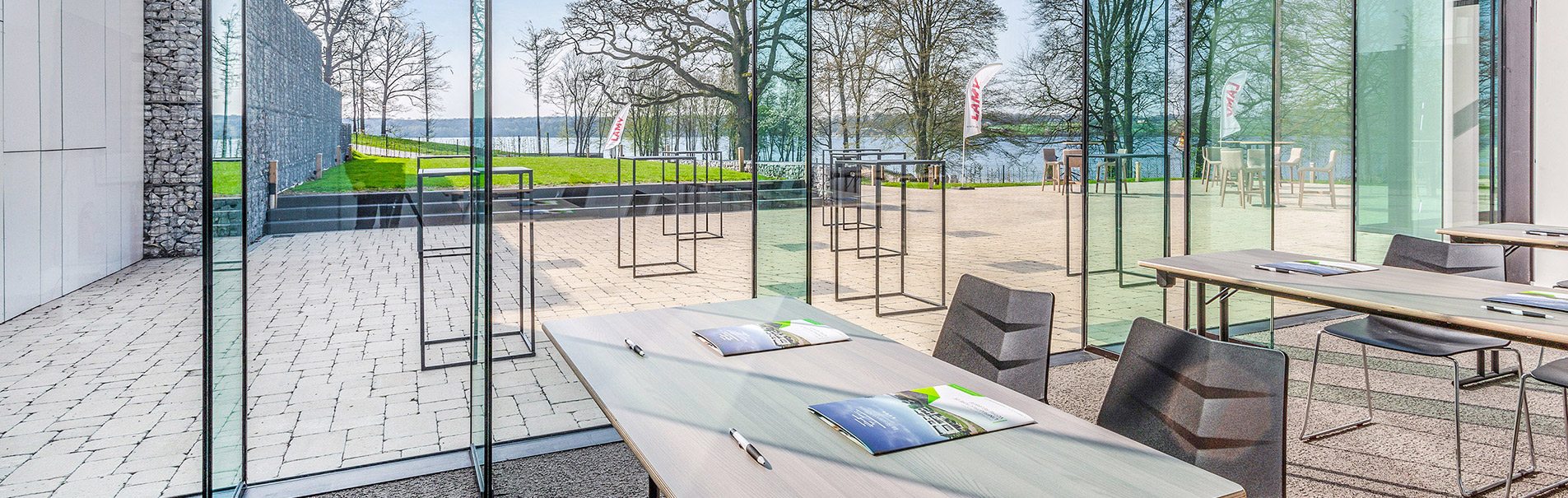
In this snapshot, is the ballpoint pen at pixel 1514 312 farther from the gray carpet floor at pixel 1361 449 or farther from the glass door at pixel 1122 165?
the glass door at pixel 1122 165

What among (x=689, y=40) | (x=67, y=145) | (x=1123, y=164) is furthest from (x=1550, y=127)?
(x=67, y=145)

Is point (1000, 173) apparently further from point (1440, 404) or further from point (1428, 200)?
point (1428, 200)

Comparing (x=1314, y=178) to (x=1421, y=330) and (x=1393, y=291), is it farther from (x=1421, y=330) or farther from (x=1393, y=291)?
(x=1393, y=291)

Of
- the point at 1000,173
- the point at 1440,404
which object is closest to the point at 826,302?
the point at 1000,173

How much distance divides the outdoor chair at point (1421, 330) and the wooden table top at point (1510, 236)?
0.57 metres

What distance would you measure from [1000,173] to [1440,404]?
7.83 ft

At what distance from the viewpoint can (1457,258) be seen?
13.2 ft

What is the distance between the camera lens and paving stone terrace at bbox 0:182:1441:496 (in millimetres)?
2465

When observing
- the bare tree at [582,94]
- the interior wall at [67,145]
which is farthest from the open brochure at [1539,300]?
the interior wall at [67,145]

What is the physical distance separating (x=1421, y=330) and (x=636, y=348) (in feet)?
11.9

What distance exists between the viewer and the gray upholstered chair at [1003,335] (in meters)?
2.52

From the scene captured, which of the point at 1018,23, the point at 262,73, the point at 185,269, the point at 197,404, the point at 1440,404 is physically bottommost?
the point at 1440,404

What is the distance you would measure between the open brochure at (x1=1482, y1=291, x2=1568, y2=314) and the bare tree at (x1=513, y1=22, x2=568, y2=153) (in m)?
3.41

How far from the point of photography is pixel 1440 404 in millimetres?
4230
